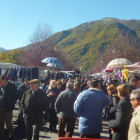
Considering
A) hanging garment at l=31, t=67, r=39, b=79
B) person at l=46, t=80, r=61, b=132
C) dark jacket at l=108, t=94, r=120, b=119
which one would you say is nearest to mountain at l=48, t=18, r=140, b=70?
hanging garment at l=31, t=67, r=39, b=79

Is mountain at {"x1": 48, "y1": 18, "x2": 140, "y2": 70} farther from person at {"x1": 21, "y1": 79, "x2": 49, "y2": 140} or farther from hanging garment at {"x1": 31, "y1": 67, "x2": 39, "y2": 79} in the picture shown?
person at {"x1": 21, "y1": 79, "x2": 49, "y2": 140}

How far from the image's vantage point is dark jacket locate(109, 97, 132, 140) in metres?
3.25

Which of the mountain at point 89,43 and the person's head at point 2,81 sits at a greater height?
the mountain at point 89,43

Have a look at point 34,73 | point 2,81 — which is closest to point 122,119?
point 2,81

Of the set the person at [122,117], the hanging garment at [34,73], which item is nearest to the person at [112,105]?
the person at [122,117]

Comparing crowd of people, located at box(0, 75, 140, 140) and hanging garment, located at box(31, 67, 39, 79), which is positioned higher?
hanging garment, located at box(31, 67, 39, 79)

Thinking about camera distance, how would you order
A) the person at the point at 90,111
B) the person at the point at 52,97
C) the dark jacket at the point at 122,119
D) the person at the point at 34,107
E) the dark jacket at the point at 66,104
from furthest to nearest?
the person at the point at 52,97 < the dark jacket at the point at 66,104 < the person at the point at 34,107 < the person at the point at 90,111 < the dark jacket at the point at 122,119

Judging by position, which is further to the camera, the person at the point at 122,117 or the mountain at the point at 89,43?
the mountain at the point at 89,43

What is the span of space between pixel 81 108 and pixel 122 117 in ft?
2.92

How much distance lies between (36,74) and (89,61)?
104229 mm

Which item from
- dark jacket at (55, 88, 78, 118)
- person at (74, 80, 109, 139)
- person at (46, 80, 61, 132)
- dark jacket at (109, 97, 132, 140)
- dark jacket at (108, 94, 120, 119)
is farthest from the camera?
person at (46, 80, 61, 132)

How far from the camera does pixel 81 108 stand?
3.77 meters

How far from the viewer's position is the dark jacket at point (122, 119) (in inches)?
128

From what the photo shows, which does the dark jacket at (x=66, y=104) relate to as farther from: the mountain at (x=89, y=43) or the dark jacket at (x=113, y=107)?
the mountain at (x=89, y=43)
